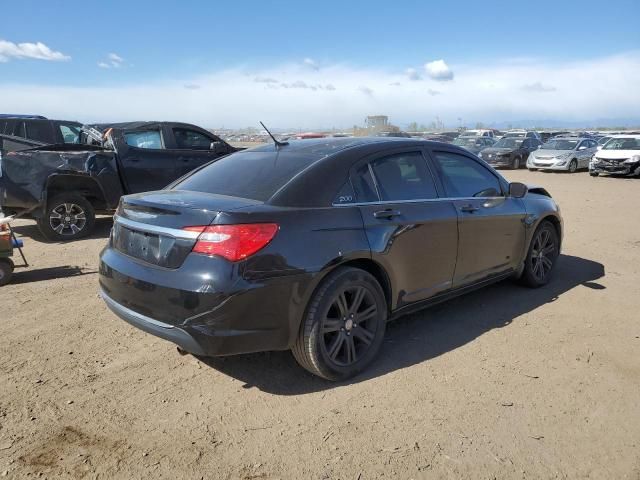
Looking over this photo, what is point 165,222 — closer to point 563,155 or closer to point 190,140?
point 190,140

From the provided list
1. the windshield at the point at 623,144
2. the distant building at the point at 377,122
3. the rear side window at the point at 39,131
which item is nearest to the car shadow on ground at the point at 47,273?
the rear side window at the point at 39,131

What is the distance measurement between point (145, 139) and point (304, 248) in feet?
20.9

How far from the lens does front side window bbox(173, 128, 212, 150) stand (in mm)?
8930

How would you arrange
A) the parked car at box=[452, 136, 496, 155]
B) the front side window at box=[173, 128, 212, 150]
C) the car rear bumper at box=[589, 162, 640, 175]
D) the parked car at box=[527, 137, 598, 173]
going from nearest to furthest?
1. the front side window at box=[173, 128, 212, 150]
2. the car rear bumper at box=[589, 162, 640, 175]
3. the parked car at box=[527, 137, 598, 173]
4. the parked car at box=[452, 136, 496, 155]

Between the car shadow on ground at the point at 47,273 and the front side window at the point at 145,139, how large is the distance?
2.85m

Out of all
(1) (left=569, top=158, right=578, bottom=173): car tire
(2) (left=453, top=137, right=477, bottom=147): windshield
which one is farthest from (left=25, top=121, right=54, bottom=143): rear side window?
(2) (left=453, top=137, right=477, bottom=147): windshield

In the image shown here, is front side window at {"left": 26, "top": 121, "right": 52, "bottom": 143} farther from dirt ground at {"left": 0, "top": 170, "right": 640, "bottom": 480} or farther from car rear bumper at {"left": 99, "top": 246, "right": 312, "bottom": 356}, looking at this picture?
car rear bumper at {"left": 99, "top": 246, "right": 312, "bottom": 356}

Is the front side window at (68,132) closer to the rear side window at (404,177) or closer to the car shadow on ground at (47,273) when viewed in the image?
the car shadow on ground at (47,273)

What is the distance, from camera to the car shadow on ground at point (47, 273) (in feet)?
18.7

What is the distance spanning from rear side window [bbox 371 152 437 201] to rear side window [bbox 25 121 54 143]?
36.8ft

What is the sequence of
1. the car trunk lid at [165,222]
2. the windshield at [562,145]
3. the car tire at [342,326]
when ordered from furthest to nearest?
the windshield at [562,145], the car tire at [342,326], the car trunk lid at [165,222]

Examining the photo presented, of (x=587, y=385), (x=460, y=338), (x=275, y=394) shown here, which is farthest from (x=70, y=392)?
(x=587, y=385)

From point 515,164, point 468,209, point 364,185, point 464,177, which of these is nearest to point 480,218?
point 468,209

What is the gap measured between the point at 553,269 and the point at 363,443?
3.84 m
